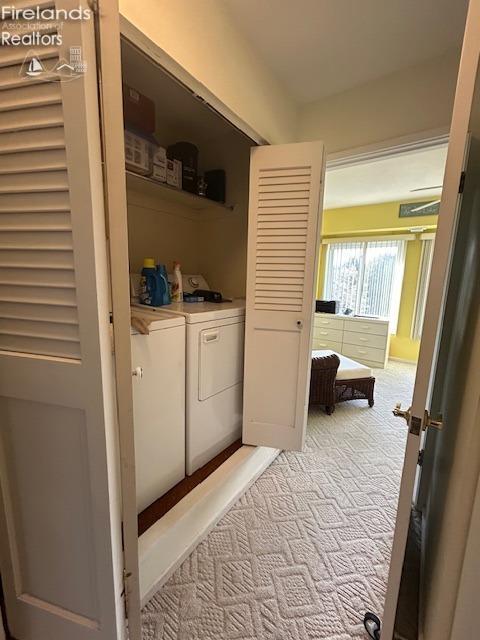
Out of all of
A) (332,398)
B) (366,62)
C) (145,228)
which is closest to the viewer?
(366,62)

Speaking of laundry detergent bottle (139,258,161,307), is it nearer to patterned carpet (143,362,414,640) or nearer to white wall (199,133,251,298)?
white wall (199,133,251,298)

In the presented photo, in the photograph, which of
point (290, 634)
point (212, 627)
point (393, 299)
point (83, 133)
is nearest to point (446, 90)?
point (83, 133)

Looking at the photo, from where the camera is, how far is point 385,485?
6.06 ft

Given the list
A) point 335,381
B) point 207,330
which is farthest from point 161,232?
point 335,381

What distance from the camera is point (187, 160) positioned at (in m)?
1.96

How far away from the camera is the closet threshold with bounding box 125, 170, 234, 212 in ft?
5.29

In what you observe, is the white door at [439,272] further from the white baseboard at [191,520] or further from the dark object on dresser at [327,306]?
the dark object on dresser at [327,306]

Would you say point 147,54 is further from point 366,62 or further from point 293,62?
point 366,62

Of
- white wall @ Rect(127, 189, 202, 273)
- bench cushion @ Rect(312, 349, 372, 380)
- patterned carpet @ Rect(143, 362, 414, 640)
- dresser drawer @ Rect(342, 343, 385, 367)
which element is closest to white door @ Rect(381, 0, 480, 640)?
patterned carpet @ Rect(143, 362, 414, 640)

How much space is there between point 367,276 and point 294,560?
463 cm

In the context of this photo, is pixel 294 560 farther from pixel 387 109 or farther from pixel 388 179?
pixel 388 179

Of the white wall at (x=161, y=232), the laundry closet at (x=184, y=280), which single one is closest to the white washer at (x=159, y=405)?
the laundry closet at (x=184, y=280)

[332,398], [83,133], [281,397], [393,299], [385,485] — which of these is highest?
[83,133]

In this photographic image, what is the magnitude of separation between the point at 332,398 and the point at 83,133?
108 inches
